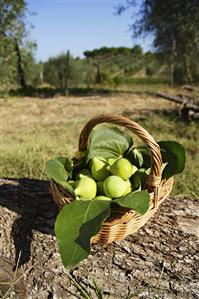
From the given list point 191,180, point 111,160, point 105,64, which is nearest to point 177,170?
point 111,160

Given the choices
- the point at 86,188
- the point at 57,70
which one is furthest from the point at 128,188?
the point at 57,70

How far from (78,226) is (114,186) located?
0.24 m

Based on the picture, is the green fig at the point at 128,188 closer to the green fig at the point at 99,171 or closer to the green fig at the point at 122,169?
the green fig at the point at 122,169

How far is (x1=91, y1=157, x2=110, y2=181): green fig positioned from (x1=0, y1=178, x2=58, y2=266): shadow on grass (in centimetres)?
34

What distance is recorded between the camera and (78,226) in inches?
61.9

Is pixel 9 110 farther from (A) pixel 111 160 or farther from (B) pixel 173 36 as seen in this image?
(A) pixel 111 160

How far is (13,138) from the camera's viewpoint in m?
6.86

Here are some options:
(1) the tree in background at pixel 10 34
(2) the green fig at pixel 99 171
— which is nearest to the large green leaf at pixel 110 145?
(2) the green fig at pixel 99 171

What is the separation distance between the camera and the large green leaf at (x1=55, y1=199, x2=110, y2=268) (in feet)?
4.91

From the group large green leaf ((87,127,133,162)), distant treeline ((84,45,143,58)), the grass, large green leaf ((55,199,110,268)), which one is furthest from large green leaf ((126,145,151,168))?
distant treeline ((84,45,143,58))

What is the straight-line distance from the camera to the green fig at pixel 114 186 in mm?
1685

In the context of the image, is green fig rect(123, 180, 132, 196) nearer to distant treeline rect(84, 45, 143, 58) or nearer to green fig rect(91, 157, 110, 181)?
green fig rect(91, 157, 110, 181)

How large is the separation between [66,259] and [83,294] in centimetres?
21

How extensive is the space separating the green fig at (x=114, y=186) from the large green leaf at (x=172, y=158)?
0.94ft
